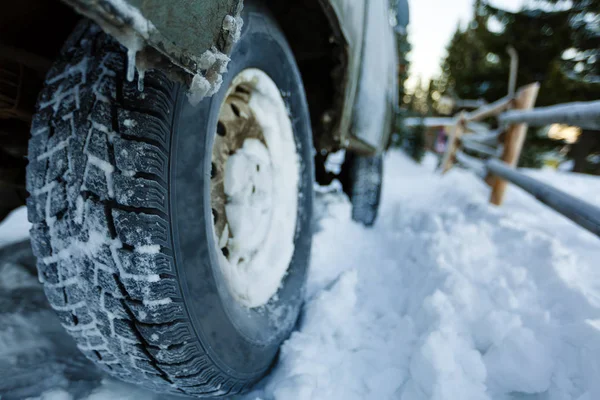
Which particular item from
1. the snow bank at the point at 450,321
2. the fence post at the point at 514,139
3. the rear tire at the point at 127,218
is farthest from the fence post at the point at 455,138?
the rear tire at the point at 127,218

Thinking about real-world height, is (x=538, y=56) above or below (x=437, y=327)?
above

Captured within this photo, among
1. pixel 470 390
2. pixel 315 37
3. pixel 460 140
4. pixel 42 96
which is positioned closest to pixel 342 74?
pixel 315 37

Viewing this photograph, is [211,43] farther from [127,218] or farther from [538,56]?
[538,56]

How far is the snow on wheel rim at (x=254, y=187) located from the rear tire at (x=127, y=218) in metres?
0.21

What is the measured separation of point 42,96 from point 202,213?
37 cm

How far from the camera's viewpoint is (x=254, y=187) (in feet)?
3.49

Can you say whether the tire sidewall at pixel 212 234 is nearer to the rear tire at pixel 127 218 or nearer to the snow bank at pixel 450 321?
the rear tire at pixel 127 218

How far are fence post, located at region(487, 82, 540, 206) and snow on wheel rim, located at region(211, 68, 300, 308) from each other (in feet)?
8.28

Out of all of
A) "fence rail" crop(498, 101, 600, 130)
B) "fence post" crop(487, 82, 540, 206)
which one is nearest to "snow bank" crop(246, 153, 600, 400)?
"fence rail" crop(498, 101, 600, 130)

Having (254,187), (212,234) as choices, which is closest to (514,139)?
(254,187)

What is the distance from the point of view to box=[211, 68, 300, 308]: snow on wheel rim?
3.15ft

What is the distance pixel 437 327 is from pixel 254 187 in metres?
0.70

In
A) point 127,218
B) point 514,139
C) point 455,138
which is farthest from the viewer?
point 455,138

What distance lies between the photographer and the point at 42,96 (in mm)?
667
